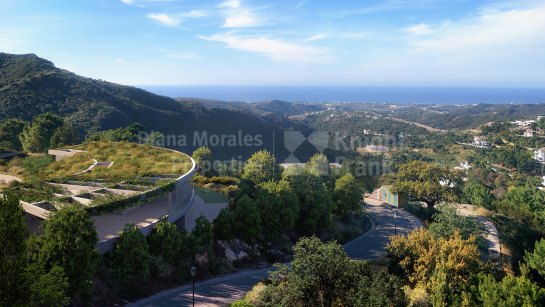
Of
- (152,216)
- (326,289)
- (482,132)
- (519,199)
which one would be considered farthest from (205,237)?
(482,132)

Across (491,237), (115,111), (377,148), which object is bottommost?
(377,148)

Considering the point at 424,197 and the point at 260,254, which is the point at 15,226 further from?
the point at 424,197

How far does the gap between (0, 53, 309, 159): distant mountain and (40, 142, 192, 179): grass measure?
58259mm

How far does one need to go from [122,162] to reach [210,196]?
932cm

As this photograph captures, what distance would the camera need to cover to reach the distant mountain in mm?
95625

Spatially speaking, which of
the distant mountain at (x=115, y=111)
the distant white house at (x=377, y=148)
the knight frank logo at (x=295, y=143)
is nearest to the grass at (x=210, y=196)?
the distant mountain at (x=115, y=111)

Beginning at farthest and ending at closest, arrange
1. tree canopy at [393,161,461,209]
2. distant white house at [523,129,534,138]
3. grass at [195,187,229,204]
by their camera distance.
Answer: distant white house at [523,129,534,138], tree canopy at [393,161,461,209], grass at [195,187,229,204]

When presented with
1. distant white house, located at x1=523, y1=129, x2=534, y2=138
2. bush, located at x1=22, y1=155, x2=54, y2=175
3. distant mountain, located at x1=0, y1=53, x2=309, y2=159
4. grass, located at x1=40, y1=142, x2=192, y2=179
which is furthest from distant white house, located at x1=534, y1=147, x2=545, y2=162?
bush, located at x1=22, y1=155, x2=54, y2=175

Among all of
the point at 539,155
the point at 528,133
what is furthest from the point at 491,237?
the point at 528,133

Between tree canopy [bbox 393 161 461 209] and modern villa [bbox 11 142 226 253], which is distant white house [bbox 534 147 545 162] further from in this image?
modern villa [bbox 11 142 226 253]

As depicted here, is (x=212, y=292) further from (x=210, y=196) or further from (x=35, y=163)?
(x=35, y=163)

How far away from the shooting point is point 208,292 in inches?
1002

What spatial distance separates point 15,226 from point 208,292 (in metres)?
14.1

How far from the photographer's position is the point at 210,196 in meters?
41.3
